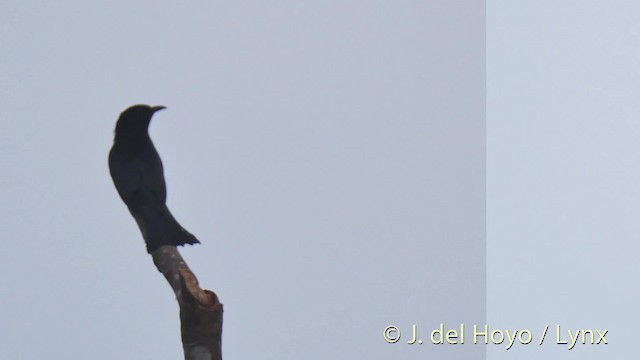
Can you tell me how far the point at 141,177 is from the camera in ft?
5.20

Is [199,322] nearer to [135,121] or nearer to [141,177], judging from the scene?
[141,177]

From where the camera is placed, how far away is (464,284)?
2641 mm

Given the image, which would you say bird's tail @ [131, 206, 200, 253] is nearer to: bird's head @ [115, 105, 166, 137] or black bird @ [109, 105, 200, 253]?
black bird @ [109, 105, 200, 253]

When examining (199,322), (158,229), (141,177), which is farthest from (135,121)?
(199,322)

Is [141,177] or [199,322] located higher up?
[141,177]

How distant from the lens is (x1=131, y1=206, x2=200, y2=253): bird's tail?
1.38 metres

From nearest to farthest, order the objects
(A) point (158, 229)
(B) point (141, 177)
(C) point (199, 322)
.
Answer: (C) point (199, 322) < (A) point (158, 229) < (B) point (141, 177)

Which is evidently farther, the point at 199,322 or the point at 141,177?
the point at 141,177

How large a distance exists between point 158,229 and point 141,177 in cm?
18

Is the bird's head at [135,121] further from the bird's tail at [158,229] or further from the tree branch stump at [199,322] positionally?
Result: the tree branch stump at [199,322]

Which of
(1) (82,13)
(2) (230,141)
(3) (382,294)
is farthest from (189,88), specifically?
(3) (382,294)

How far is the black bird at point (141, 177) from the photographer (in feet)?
4.86
